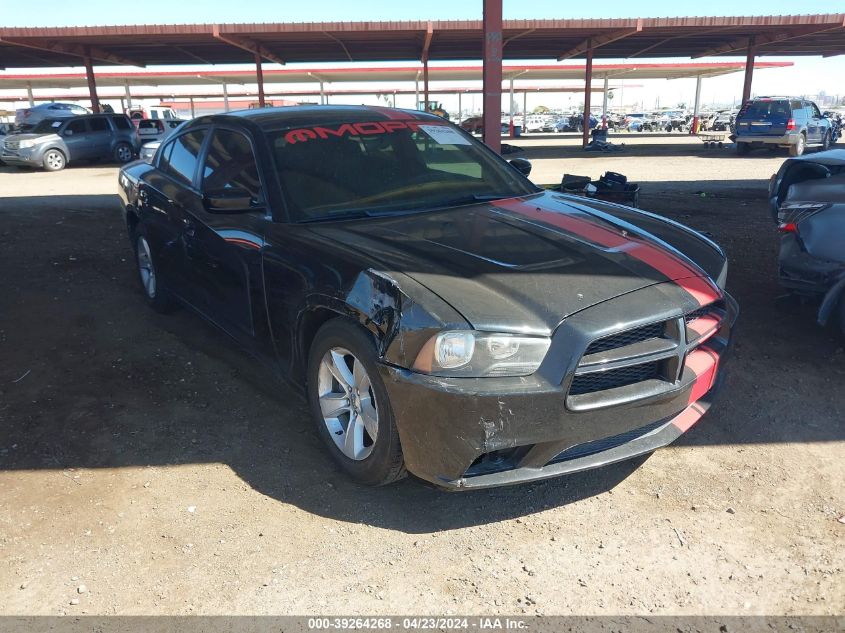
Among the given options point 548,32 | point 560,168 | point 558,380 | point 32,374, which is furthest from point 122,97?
point 558,380

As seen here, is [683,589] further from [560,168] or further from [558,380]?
[560,168]

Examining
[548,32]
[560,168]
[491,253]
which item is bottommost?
[560,168]

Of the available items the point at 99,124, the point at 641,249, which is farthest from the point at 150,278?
the point at 99,124

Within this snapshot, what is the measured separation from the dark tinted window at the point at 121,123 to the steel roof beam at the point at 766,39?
23.1m

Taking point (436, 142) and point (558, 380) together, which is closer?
point (558, 380)

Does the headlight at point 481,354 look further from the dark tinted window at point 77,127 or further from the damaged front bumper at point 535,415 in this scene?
the dark tinted window at point 77,127

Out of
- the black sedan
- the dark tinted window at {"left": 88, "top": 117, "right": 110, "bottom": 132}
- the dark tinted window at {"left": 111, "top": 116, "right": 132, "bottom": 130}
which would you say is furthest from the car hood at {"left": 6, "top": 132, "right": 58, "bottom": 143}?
the black sedan

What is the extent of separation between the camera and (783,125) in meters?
19.2

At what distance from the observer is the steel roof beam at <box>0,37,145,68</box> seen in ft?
66.5

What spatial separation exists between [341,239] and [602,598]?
182cm

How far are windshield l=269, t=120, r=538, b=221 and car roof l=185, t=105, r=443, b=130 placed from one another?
0.08 meters

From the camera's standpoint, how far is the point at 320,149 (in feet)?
11.4

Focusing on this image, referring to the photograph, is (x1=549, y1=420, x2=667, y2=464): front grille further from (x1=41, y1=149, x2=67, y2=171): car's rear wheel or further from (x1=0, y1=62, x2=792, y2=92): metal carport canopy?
(x1=0, y1=62, x2=792, y2=92): metal carport canopy

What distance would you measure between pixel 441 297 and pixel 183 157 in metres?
2.82
